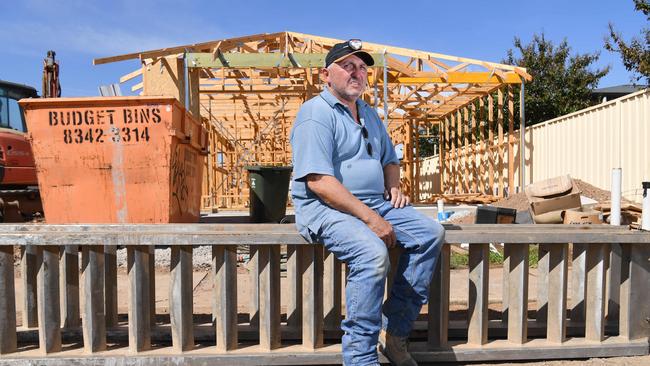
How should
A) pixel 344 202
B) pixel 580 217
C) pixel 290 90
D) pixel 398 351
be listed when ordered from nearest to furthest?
pixel 344 202 → pixel 398 351 → pixel 580 217 → pixel 290 90

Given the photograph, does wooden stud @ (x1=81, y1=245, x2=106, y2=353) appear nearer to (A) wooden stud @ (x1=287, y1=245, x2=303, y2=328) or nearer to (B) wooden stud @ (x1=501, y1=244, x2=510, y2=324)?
(A) wooden stud @ (x1=287, y1=245, x2=303, y2=328)

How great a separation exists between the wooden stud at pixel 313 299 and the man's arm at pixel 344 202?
1.72 feet

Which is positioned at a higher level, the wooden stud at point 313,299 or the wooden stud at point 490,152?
the wooden stud at point 490,152

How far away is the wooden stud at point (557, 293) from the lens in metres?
3.11

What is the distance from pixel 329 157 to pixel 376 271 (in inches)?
26.6

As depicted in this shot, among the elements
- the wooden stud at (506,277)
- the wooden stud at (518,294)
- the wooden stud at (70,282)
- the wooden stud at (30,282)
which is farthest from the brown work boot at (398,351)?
the wooden stud at (30,282)

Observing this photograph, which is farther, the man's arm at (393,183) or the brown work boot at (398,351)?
the man's arm at (393,183)

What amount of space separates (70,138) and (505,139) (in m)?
14.4

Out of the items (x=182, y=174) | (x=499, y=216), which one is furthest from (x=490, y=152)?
(x=182, y=174)

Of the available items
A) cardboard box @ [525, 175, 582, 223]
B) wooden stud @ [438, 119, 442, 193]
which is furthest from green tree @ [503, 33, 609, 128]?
cardboard box @ [525, 175, 582, 223]

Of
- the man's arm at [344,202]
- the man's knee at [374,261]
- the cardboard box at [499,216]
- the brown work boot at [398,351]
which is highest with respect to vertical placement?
the man's arm at [344,202]

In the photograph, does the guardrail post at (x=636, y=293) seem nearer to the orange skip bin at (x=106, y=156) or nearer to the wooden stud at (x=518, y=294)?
the wooden stud at (x=518, y=294)

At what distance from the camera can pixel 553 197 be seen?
7898 mm

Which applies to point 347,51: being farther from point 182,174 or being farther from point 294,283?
point 182,174
